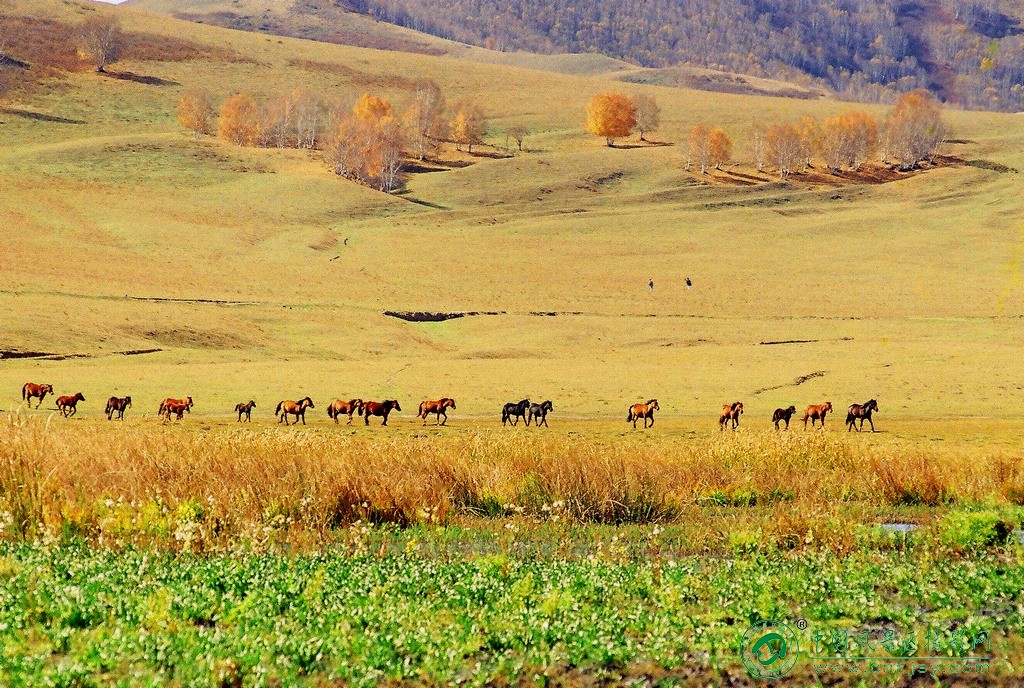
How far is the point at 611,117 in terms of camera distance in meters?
164

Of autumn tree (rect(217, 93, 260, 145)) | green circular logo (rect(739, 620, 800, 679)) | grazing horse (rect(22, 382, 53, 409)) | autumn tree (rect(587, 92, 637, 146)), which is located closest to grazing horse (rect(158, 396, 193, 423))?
grazing horse (rect(22, 382, 53, 409))

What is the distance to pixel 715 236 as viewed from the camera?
106500 mm

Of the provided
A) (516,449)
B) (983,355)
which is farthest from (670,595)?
(983,355)

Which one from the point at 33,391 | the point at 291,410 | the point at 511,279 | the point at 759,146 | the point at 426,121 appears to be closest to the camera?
the point at 291,410

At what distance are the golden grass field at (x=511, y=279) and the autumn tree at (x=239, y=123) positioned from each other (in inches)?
306

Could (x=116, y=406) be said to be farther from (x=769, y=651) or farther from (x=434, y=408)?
(x=769, y=651)

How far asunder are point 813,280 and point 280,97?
110 m

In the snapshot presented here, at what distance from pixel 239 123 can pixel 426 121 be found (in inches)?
1045

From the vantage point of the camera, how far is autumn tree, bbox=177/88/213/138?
15750 centimetres

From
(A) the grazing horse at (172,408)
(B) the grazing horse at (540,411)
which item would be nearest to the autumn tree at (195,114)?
(A) the grazing horse at (172,408)

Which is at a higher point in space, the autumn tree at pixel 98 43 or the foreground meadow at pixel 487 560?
the autumn tree at pixel 98 43

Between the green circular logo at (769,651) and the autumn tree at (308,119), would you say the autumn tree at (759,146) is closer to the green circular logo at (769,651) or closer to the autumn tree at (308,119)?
the autumn tree at (308,119)

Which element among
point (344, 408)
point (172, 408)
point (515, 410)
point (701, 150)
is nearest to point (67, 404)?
point (172, 408)

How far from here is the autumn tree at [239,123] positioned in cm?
15350
